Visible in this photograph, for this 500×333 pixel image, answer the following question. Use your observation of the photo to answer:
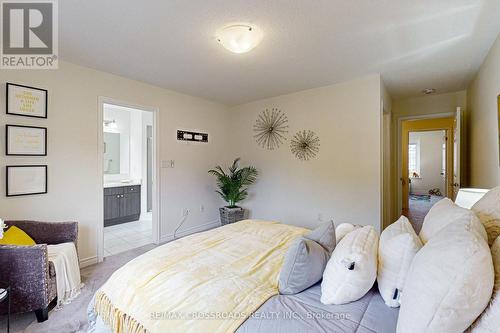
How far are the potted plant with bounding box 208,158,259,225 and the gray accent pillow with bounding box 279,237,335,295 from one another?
2994 millimetres

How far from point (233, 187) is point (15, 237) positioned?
2.84m

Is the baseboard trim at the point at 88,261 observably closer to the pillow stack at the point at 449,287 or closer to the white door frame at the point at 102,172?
the white door frame at the point at 102,172

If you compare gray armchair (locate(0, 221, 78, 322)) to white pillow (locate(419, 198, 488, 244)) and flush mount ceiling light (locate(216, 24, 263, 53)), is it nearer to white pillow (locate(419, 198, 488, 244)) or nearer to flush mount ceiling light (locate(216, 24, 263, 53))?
flush mount ceiling light (locate(216, 24, 263, 53))

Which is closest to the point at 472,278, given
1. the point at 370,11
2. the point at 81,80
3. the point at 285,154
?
the point at 370,11

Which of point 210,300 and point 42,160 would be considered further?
point 42,160

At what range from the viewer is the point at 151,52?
247cm

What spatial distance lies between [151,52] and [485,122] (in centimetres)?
374

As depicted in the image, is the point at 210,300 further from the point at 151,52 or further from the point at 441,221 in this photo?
the point at 151,52

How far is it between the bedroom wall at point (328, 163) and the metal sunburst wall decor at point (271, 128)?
10 centimetres

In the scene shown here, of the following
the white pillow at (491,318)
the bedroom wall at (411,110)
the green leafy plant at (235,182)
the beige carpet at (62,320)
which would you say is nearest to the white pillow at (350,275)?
the white pillow at (491,318)

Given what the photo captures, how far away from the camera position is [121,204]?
4641 mm

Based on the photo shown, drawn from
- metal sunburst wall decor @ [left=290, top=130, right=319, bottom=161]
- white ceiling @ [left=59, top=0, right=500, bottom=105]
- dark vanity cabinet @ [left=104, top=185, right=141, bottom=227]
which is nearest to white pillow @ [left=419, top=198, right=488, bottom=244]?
white ceiling @ [left=59, top=0, right=500, bottom=105]

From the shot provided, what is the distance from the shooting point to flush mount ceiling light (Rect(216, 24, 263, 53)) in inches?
77.3

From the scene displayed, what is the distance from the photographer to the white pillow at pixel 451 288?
2.12 ft
